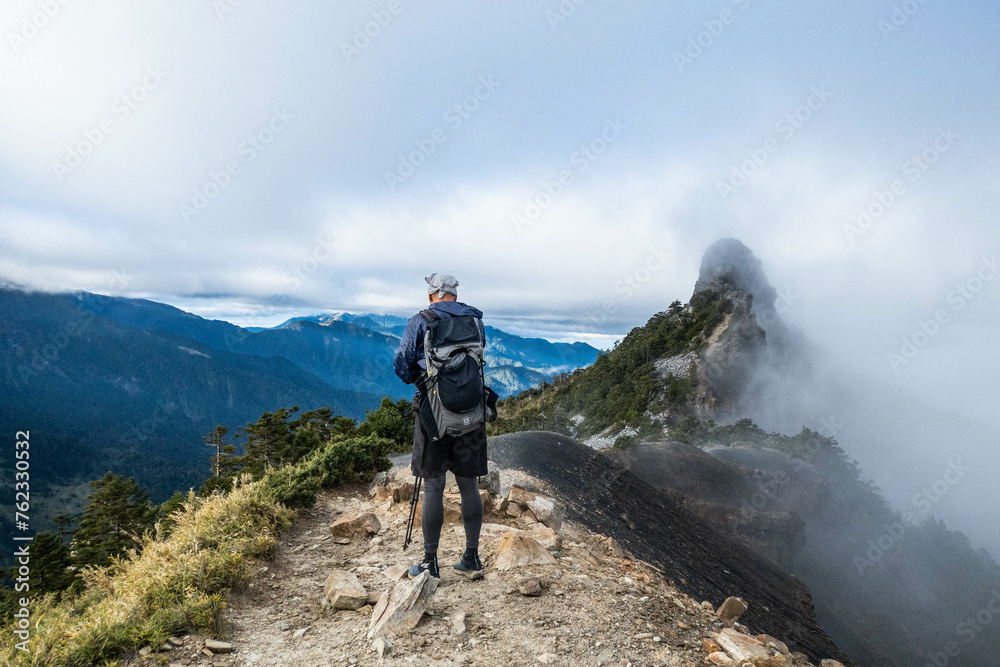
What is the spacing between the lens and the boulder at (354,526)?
646cm

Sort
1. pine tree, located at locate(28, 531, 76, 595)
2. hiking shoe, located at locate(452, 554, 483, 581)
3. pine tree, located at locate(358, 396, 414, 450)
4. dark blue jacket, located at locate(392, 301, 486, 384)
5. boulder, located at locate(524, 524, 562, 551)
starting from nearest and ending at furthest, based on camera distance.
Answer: dark blue jacket, located at locate(392, 301, 486, 384) < hiking shoe, located at locate(452, 554, 483, 581) < boulder, located at locate(524, 524, 562, 551) < pine tree, located at locate(358, 396, 414, 450) < pine tree, located at locate(28, 531, 76, 595)

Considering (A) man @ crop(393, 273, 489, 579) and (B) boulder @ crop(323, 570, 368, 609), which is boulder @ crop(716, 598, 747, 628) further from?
(B) boulder @ crop(323, 570, 368, 609)

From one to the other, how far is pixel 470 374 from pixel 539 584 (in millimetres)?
2273

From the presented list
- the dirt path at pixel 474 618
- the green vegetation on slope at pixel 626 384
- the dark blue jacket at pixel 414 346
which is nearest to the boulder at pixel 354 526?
the dirt path at pixel 474 618

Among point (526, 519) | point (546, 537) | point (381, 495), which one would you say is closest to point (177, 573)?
point (381, 495)

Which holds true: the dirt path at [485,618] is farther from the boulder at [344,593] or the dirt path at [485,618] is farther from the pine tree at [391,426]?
the pine tree at [391,426]

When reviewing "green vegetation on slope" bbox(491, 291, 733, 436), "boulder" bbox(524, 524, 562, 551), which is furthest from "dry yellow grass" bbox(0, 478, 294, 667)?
"green vegetation on slope" bbox(491, 291, 733, 436)

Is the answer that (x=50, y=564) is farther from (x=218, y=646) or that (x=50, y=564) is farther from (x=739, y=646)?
(x=739, y=646)

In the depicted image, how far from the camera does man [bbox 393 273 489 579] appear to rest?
185 inches

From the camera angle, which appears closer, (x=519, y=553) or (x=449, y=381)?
(x=449, y=381)

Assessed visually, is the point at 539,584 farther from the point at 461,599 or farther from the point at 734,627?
the point at 734,627

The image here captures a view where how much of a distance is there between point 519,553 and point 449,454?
1559 millimetres

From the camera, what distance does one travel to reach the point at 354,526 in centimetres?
652

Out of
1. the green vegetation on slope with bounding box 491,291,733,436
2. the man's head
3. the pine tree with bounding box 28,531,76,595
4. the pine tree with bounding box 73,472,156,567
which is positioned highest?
the man's head
